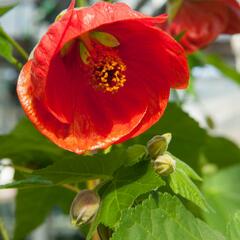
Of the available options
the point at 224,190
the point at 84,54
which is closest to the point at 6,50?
the point at 84,54

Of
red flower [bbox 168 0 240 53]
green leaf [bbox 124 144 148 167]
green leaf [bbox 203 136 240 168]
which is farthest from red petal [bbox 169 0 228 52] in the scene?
green leaf [bbox 124 144 148 167]

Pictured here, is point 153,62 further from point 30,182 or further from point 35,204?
point 35,204

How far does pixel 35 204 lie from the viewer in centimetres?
73

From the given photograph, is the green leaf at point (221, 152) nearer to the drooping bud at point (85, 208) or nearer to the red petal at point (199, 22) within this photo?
the red petal at point (199, 22)

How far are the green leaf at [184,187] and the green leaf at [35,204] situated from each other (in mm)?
248

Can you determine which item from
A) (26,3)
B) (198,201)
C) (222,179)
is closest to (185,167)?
(198,201)

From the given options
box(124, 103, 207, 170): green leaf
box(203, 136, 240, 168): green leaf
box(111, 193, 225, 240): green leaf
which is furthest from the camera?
box(203, 136, 240, 168): green leaf

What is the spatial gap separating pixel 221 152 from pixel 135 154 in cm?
43

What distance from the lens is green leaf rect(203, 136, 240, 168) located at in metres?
0.86

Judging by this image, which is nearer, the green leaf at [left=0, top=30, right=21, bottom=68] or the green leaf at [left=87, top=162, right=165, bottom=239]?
the green leaf at [left=87, top=162, right=165, bottom=239]

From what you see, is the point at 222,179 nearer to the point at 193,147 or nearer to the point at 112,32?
the point at 193,147

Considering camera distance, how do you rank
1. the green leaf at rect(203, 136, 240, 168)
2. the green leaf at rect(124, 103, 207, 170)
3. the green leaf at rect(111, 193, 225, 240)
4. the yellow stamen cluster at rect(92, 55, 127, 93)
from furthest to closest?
the green leaf at rect(203, 136, 240, 168), the green leaf at rect(124, 103, 207, 170), the yellow stamen cluster at rect(92, 55, 127, 93), the green leaf at rect(111, 193, 225, 240)

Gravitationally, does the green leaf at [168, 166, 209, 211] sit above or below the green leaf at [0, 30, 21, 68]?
below

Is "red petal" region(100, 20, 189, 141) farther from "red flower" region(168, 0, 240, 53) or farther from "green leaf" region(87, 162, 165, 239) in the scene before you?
"red flower" region(168, 0, 240, 53)
